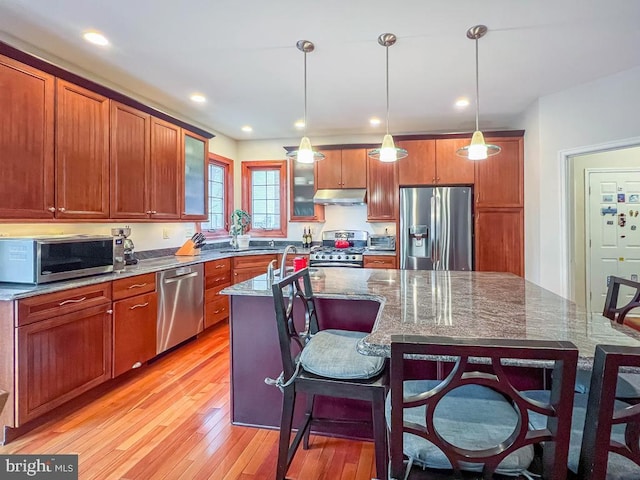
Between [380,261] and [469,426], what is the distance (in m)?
3.49

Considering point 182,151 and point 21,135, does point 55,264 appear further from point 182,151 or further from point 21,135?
point 182,151

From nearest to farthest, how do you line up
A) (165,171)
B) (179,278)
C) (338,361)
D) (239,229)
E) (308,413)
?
(338,361), (308,413), (179,278), (165,171), (239,229)

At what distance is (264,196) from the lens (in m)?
5.70

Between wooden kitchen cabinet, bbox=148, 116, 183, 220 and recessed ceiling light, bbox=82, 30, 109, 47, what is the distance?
0.89 metres

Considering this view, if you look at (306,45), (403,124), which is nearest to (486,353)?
(306,45)

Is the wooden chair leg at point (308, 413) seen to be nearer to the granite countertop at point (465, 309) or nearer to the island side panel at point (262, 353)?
the island side panel at point (262, 353)

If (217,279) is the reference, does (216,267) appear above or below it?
above

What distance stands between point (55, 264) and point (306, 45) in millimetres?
2269

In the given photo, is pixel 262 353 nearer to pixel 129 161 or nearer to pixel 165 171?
pixel 129 161

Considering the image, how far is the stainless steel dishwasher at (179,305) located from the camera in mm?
3230

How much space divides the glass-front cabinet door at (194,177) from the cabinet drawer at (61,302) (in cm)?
153

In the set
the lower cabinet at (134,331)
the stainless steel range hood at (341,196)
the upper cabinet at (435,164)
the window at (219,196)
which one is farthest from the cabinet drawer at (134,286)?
the upper cabinet at (435,164)

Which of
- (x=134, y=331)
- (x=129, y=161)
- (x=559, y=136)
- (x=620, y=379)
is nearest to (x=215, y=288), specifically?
(x=134, y=331)

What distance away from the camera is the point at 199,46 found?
267cm
